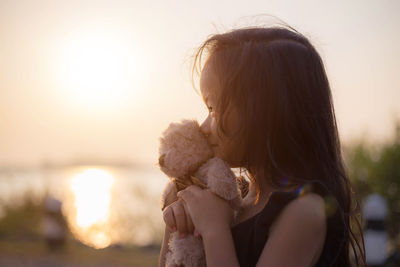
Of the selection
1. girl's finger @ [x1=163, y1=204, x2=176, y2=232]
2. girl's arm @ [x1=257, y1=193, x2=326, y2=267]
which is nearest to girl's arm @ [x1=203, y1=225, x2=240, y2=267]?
girl's arm @ [x1=257, y1=193, x2=326, y2=267]

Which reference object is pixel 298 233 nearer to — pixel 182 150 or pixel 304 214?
pixel 304 214

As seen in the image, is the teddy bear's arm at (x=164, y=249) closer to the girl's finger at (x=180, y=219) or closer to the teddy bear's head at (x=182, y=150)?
the girl's finger at (x=180, y=219)

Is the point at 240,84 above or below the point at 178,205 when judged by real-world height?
above

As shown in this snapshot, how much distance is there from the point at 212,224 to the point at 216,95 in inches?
20.6

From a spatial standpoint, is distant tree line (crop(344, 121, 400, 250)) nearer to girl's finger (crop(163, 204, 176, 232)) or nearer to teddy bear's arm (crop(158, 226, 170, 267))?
teddy bear's arm (crop(158, 226, 170, 267))

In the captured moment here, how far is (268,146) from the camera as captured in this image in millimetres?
1688

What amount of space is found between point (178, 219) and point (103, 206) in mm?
8446

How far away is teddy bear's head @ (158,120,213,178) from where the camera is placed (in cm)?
178

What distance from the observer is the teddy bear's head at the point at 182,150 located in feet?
5.83

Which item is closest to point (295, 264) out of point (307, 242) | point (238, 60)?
point (307, 242)

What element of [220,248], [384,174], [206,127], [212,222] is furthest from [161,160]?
[384,174]

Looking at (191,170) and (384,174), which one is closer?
(191,170)

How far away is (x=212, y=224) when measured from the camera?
1.63m

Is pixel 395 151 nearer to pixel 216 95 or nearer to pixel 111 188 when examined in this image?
pixel 216 95
